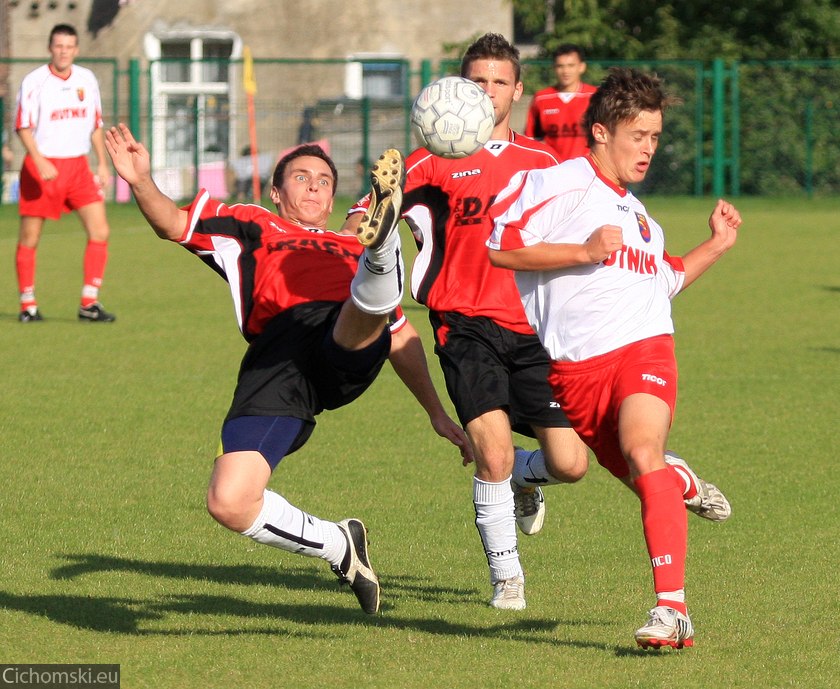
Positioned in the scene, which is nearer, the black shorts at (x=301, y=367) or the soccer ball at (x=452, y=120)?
the black shorts at (x=301, y=367)

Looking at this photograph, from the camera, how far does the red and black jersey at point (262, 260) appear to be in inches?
212

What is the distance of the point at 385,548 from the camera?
21.0ft

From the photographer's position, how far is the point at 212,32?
32.8 meters

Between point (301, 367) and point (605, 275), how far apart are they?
1.10 metres

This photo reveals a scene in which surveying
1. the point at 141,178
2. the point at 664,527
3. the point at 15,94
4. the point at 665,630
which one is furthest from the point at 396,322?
the point at 15,94

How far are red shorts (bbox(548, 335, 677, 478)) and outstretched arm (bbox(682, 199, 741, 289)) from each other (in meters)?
0.43

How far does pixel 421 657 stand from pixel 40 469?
3.58 metres

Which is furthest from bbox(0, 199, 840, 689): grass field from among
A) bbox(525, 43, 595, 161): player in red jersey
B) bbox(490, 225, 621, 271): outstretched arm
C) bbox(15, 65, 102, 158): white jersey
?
bbox(525, 43, 595, 161): player in red jersey

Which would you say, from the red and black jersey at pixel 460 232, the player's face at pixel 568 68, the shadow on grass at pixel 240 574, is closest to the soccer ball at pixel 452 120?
the red and black jersey at pixel 460 232

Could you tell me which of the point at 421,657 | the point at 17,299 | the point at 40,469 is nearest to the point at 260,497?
the point at 421,657

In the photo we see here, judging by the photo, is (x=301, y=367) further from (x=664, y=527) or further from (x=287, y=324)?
(x=664, y=527)

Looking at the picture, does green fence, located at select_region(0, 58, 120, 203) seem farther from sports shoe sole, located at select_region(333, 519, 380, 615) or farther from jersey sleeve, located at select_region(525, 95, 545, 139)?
sports shoe sole, located at select_region(333, 519, 380, 615)

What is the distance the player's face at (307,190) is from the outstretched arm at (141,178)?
0.54m

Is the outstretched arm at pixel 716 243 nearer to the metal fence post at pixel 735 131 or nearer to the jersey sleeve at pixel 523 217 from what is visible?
the jersey sleeve at pixel 523 217
